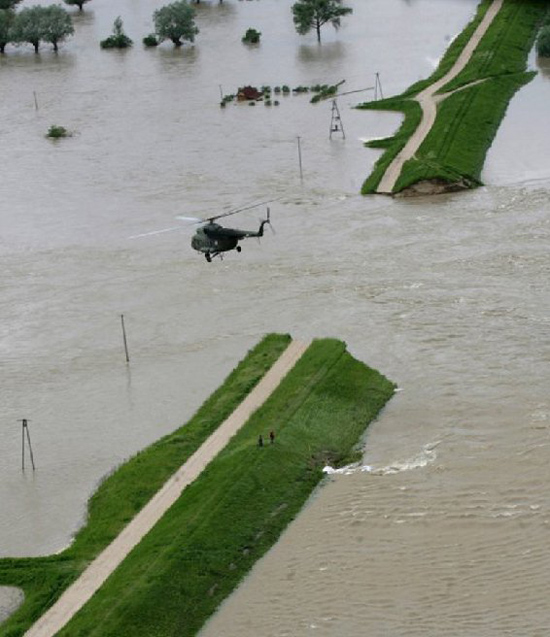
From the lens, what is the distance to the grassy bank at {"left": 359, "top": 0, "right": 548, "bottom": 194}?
175 ft

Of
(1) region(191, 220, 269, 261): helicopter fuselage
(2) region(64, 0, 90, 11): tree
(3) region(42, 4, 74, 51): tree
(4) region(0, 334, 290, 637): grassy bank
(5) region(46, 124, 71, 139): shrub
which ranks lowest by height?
(5) region(46, 124, 71, 139): shrub

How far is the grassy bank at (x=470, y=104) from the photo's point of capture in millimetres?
53250

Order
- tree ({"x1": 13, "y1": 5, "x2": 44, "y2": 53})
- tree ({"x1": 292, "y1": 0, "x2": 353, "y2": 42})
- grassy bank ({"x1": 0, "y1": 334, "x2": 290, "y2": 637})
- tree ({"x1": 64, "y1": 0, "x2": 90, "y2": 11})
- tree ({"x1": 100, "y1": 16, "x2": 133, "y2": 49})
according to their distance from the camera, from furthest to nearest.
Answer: tree ({"x1": 64, "y1": 0, "x2": 90, "y2": 11})
tree ({"x1": 13, "y1": 5, "x2": 44, "y2": 53})
tree ({"x1": 100, "y1": 16, "x2": 133, "y2": 49})
tree ({"x1": 292, "y1": 0, "x2": 353, "y2": 42})
grassy bank ({"x1": 0, "y1": 334, "x2": 290, "y2": 637})

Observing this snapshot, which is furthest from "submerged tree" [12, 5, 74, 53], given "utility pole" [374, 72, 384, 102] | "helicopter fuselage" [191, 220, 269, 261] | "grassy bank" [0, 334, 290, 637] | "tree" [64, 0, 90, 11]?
"grassy bank" [0, 334, 290, 637]

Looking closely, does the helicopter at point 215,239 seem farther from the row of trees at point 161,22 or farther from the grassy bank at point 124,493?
the row of trees at point 161,22

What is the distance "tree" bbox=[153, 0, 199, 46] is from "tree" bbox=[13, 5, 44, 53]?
20.6ft

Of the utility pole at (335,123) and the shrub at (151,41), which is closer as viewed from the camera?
the utility pole at (335,123)

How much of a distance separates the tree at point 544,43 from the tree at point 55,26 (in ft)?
85.6

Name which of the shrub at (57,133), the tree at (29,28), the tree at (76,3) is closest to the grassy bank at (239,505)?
the shrub at (57,133)

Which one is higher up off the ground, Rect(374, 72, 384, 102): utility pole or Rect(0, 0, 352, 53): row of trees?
Rect(0, 0, 352, 53): row of trees

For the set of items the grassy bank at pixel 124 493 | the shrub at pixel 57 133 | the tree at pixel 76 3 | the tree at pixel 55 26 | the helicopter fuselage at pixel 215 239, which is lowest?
the shrub at pixel 57 133

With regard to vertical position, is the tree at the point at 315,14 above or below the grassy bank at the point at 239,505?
above

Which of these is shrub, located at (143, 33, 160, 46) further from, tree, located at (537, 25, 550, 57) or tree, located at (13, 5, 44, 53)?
tree, located at (537, 25, 550, 57)

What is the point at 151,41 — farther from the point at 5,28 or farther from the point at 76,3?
→ the point at 76,3
